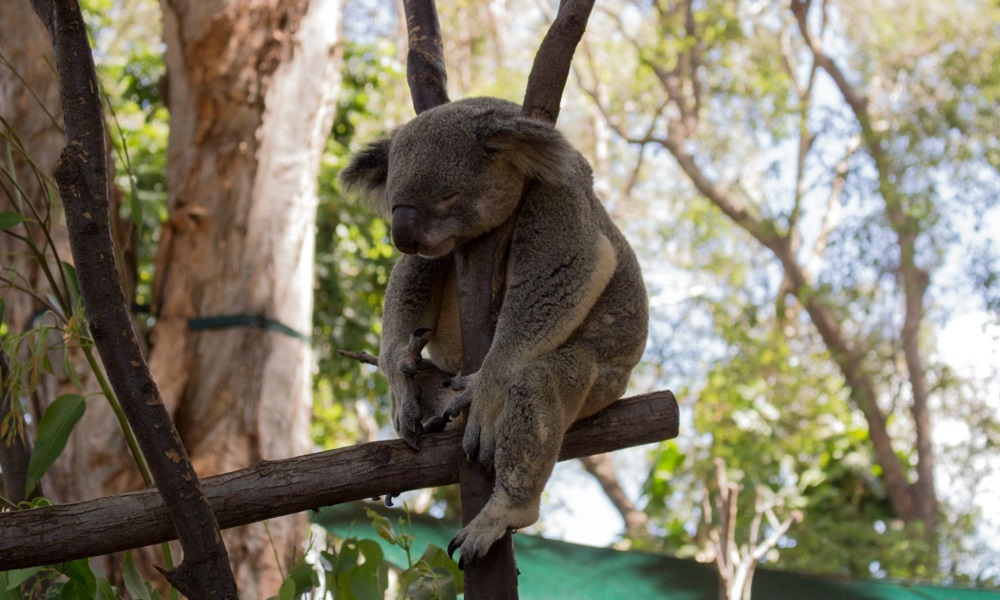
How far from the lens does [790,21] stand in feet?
40.2

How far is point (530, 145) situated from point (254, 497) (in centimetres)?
94

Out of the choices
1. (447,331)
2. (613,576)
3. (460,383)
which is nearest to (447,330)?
(447,331)

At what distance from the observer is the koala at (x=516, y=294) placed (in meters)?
1.99

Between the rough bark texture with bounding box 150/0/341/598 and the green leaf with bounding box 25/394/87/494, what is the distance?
2.04 m

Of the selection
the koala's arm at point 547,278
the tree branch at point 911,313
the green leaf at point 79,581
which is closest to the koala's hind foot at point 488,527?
the koala's arm at point 547,278

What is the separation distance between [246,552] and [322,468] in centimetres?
229

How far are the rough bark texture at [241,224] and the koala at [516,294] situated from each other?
1917 mm

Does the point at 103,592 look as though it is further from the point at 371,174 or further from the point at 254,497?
the point at 371,174

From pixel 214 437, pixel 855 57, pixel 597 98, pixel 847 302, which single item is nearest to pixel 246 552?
pixel 214 437

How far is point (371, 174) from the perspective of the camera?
2.43m

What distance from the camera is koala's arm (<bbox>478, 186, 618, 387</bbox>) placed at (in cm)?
208

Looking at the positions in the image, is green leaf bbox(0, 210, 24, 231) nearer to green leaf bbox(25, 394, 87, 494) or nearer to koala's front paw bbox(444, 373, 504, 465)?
green leaf bbox(25, 394, 87, 494)

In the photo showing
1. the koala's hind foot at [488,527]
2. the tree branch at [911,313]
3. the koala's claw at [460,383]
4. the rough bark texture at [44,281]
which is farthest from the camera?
the tree branch at [911,313]

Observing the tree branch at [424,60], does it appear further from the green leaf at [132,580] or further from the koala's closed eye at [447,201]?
the green leaf at [132,580]
